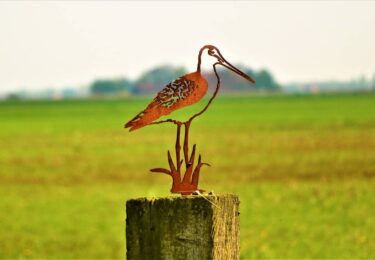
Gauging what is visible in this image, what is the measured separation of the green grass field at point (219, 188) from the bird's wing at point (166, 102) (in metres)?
7.49

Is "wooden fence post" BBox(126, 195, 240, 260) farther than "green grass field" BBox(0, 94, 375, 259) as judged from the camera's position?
No

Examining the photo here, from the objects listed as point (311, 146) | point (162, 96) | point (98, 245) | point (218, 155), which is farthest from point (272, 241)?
point (311, 146)

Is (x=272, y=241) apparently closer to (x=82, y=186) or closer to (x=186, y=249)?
(x=82, y=186)

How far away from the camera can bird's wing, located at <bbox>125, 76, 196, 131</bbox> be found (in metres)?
3.41

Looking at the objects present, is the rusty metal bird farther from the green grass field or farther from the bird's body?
the green grass field

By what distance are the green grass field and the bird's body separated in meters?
7.48

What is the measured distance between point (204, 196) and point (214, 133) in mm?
34957

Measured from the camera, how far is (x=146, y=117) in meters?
3.40

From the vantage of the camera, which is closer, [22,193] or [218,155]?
[22,193]

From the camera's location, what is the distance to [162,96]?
11.3 ft

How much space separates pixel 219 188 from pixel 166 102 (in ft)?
48.2

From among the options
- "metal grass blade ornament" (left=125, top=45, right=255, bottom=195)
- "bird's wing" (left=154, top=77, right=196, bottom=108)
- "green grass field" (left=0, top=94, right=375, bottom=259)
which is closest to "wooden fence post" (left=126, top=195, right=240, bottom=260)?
"metal grass blade ornament" (left=125, top=45, right=255, bottom=195)

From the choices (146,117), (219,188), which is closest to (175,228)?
(146,117)

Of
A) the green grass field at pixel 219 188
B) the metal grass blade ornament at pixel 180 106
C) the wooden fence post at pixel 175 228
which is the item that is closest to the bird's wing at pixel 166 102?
the metal grass blade ornament at pixel 180 106
